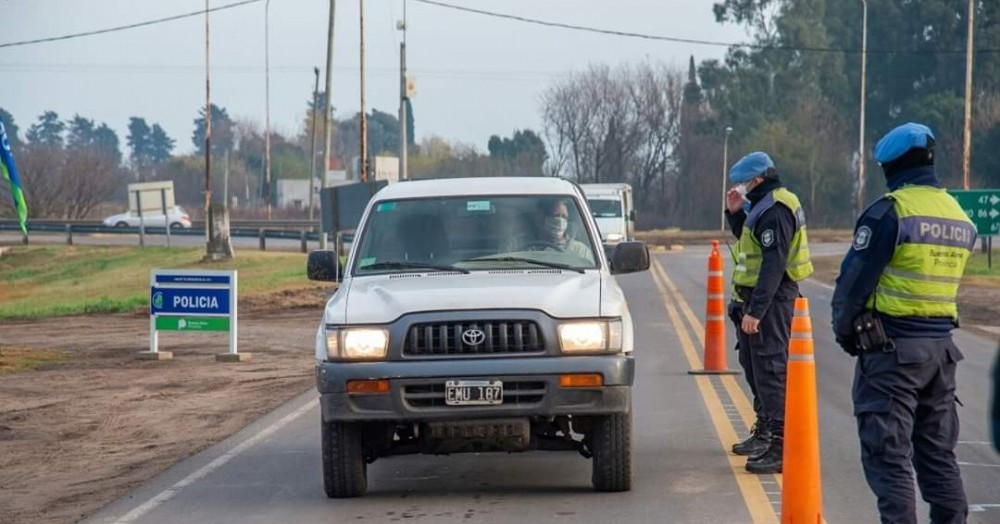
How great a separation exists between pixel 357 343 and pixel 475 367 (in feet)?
2.33

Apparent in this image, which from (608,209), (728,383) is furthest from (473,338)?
(608,209)

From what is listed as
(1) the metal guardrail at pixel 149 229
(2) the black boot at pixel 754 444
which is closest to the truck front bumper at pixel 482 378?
(2) the black boot at pixel 754 444

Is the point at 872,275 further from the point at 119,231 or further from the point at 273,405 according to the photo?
the point at 119,231

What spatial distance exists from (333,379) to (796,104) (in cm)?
8794

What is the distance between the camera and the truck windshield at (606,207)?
40.3 m

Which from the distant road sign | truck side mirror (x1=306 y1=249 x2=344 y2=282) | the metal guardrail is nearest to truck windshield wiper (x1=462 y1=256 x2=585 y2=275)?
truck side mirror (x1=306 y1=249 x2=344 y2=282)

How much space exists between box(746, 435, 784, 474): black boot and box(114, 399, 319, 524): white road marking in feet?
12.0

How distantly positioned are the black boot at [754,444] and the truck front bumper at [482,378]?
1.86 meters

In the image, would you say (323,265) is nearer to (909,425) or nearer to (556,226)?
(556,226)

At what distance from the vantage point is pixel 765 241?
1024cm

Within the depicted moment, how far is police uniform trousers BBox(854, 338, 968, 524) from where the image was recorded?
712 cm

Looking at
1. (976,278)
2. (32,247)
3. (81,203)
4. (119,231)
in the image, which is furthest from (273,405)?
(81,203)

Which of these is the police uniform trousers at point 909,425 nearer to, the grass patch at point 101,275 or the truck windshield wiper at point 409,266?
the truck windshield wiper at point 409,266

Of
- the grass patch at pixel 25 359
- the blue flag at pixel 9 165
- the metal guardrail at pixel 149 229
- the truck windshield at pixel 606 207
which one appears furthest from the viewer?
the metal guardrail at pixel 149 229
